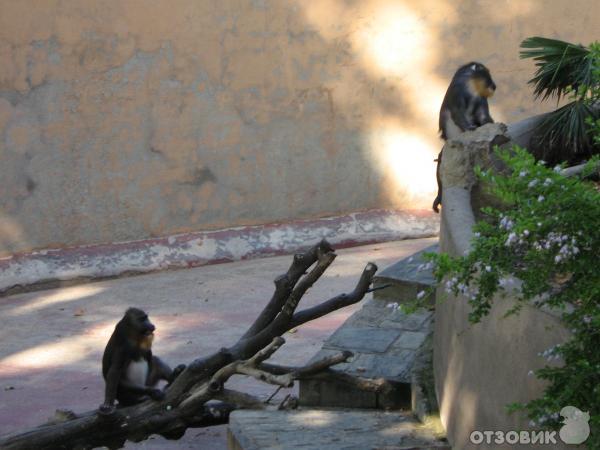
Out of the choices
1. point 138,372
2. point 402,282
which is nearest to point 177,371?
point 138,372

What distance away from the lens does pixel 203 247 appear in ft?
35.0

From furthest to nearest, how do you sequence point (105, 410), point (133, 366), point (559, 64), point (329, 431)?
point (559, 64) < point (133, 366) < point (105, 410) < point (329, 431)

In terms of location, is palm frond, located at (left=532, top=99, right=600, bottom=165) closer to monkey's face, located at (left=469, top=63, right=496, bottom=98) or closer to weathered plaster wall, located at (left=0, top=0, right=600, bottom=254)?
monkey's face, located at (left=469, top=63, right=496, bottom=98)

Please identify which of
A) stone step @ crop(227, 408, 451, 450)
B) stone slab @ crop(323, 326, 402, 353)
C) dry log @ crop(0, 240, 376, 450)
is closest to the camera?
stone step @ crop(227, 408, 451, 450)

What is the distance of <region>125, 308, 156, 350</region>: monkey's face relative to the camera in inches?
242

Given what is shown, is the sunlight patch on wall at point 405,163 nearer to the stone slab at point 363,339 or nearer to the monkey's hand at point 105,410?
the stone slab at point 363,339

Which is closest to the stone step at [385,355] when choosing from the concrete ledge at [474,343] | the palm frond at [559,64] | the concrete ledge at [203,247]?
the concrete ledge at [474,343]

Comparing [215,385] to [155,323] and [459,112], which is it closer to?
[155,323]

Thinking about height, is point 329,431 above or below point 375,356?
below

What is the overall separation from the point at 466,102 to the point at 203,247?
9.61 feet

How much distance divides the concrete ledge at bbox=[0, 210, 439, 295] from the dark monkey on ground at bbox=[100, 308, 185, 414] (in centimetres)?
392

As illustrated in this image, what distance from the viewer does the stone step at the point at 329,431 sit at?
5105mm

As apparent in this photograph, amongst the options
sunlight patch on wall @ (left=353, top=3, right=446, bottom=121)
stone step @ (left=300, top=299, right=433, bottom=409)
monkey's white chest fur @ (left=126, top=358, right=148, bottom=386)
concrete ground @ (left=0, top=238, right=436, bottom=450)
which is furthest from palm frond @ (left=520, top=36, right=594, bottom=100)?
sunlight patch on wall @ (left=353, top=3, right=446, bottom=121)

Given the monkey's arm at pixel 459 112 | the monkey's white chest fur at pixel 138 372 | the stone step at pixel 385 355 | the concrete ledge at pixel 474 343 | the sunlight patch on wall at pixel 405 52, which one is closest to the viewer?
the concrete ledge at pixel 474 343
